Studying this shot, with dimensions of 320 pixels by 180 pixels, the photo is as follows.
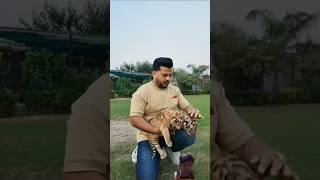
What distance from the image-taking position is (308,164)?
532cm

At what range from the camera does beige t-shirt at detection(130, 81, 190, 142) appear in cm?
486

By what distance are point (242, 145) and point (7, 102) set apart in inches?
92.5

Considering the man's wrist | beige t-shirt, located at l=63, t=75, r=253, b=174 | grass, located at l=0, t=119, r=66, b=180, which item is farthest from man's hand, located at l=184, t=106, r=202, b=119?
grass, located at l=0, t=119, r=66, b=180

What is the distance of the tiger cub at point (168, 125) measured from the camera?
487cm

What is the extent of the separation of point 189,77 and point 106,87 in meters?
Answer: 0.79

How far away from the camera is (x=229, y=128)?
17.1 ft

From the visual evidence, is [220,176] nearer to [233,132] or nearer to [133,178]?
[233,132]

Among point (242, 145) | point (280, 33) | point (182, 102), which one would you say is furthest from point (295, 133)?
point (182, 102)

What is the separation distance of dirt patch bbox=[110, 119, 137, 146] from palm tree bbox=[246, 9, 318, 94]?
153cm

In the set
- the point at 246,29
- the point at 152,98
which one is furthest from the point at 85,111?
the point at 246,29

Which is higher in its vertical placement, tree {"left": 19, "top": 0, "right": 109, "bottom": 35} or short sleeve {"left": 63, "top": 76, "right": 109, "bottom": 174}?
tree {"left": 19, "top": 0, "right": 109, "bottom": 35}

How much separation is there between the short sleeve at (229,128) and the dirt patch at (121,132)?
889 millimetres

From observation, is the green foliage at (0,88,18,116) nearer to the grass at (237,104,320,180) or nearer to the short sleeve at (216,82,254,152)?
the short sleeve at (216,82,254,152)

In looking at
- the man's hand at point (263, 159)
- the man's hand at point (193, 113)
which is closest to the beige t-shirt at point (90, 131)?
the man's hand at point (193, 113)
